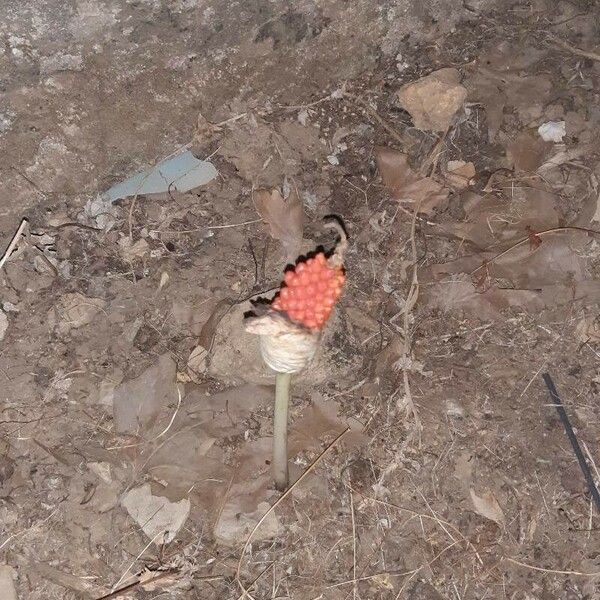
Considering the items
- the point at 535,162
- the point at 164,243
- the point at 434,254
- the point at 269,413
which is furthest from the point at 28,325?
the point at 535,162

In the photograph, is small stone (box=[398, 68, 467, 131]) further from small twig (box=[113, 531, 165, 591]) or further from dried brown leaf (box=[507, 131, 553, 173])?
small twig (box=[113, 531, 165, 591])

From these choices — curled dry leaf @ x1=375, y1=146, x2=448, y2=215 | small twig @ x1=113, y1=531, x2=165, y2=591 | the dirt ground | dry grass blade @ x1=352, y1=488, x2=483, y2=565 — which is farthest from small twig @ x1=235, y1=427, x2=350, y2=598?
curled dry leaf @ x1=375, y1=146, x2=448, y2=215

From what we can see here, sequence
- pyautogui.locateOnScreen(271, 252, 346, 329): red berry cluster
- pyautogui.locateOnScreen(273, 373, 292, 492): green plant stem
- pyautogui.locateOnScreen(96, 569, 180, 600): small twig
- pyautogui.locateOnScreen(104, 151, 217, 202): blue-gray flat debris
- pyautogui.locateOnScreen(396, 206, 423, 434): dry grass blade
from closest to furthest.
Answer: pyautogui.locateOnScreen(271, 252, 346, 329): red berry cluster, pyautogui.locateOnScreen(273, 373, 292, 492): green plant stem, pyautogui.locateOnScreen(96, 569, 180, 600): small twig, pyautogui.locateOnScreen(396, 206, 423, 434): dry grass blade, pyautogui.locateOnScreen(104, 151, 217, 202): blue-gray flat debris

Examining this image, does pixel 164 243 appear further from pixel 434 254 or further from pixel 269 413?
pixel 434 254

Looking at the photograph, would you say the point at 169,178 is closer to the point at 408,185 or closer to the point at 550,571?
the point at 408,185

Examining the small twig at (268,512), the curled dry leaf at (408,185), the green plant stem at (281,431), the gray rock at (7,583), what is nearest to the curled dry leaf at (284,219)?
the curled dry leaf at (408,185)

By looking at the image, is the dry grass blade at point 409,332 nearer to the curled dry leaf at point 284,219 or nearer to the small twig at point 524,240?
the small twig at point 524,240
